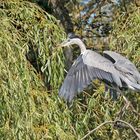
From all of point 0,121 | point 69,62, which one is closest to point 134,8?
point 69,62

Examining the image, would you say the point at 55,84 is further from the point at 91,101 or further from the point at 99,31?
the point at 99,31

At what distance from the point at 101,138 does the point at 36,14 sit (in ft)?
2.80

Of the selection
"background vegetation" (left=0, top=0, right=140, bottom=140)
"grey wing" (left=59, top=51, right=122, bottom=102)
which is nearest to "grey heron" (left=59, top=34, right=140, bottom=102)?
"grey wing" (left=59, top=51, right=122, bottom=102)

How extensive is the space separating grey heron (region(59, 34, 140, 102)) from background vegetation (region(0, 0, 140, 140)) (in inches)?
4.9

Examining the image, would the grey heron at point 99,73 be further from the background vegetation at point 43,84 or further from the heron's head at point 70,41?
the background vegetation at point 43,84

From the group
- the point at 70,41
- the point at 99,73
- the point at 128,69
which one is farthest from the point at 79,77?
the point at 70,41

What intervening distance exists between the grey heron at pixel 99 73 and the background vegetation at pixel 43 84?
0.12 meters

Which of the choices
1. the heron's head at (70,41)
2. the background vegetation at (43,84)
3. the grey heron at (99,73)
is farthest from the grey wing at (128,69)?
the heron's head at (70,41)

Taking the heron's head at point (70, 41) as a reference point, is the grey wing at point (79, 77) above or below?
below

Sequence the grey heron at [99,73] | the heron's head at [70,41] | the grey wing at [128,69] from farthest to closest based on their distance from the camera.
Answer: the heron's head at [70,41], the grey wing at [128,69], the grey heron at [99,73]

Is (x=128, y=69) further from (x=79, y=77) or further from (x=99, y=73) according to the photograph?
(x=79, y=77)

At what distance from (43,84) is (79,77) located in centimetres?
23

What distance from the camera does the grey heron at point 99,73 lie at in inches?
112

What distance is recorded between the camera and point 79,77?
288cm
